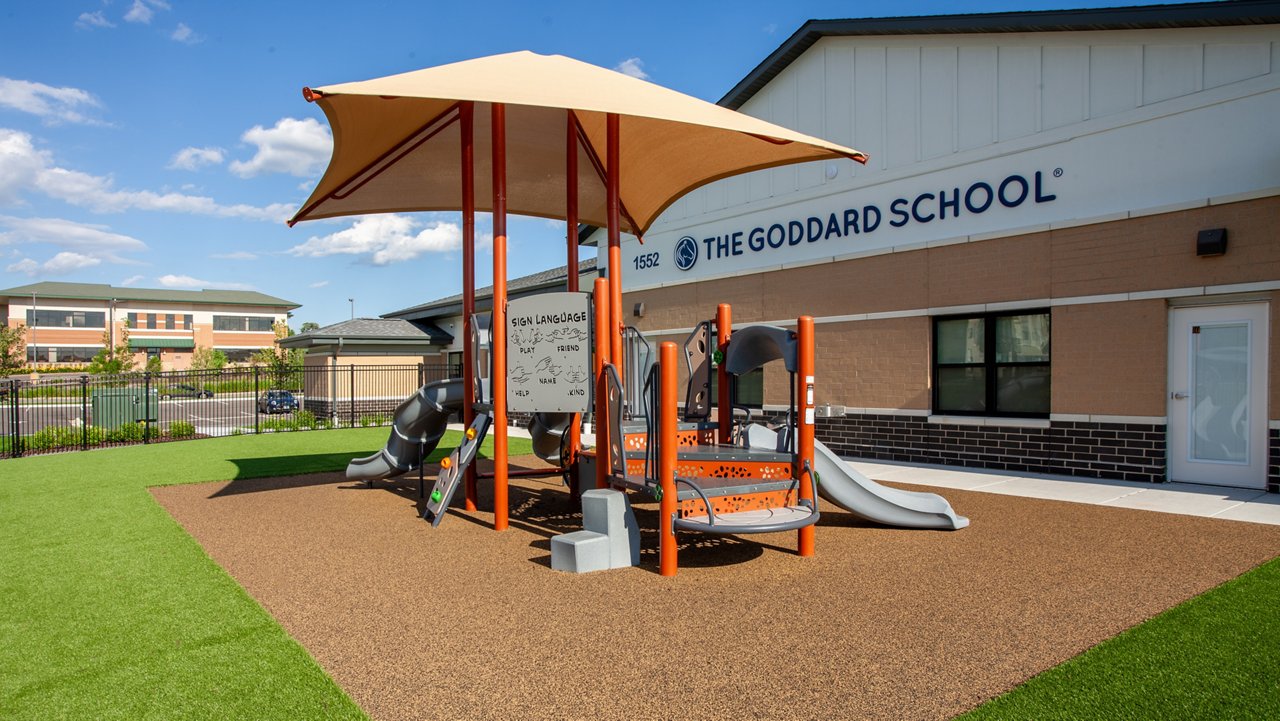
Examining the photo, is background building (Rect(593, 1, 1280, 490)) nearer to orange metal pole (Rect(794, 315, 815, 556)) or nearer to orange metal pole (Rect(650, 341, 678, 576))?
orange metal pole (Rect(794, 315, 815, 556))

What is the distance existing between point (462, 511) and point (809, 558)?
14.0ft

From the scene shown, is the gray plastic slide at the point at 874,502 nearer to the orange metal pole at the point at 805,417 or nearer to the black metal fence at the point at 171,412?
the orange metal pole at the point at 805,417

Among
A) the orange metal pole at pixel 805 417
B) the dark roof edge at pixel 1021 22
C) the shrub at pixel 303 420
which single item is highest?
the dark roof edge at pixel 1021 22

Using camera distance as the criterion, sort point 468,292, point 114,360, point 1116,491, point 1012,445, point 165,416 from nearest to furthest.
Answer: point 468,292 < point 1116,491 < point 1012,445 < point 165,416 < point 114,360

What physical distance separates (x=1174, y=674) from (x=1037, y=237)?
27.6 feet

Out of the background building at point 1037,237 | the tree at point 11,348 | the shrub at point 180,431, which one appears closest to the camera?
the background building at point 1037,237

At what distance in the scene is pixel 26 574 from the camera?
5.96m

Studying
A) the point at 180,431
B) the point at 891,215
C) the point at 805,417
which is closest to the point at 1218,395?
the point at 891,215

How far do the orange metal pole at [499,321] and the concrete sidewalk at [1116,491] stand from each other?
586 cm

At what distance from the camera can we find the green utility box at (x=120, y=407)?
1950cm

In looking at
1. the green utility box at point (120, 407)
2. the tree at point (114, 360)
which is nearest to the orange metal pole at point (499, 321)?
the green utility box at point (120, 407)

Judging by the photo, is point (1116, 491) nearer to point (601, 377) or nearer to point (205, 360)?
point (601, 377)

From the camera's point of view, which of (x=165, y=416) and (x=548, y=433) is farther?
(x=165, y=416)

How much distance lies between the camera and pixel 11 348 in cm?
5862
